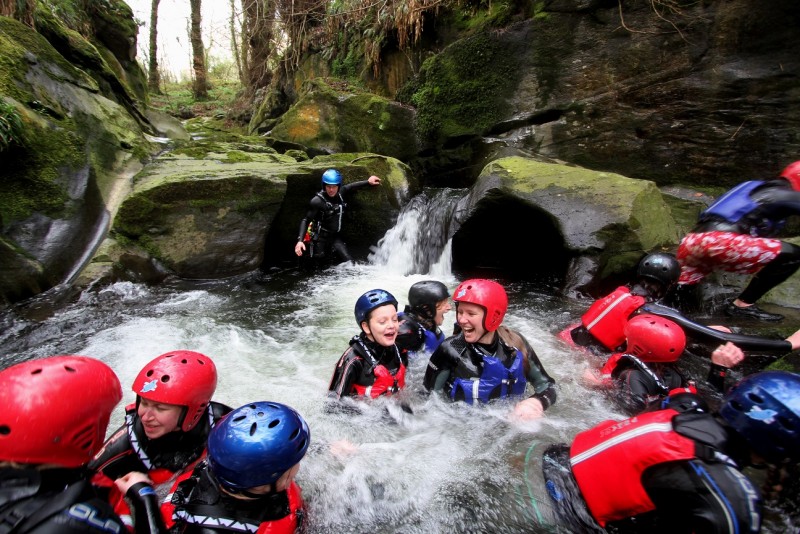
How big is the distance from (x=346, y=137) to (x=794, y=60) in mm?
8515

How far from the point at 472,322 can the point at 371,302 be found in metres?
0.75

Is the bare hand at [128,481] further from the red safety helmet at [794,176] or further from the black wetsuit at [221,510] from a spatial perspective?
the red safety helmet at [794,176]

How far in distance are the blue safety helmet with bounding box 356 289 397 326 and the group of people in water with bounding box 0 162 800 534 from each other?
1 cm

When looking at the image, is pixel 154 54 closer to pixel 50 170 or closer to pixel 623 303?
pixel 50 170

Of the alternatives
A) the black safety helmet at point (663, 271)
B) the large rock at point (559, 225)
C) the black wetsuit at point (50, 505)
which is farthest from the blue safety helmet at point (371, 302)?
the large rock at point (559, 225)

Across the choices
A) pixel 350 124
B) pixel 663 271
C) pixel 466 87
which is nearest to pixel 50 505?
pixel 663 271

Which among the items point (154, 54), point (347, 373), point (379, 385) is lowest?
point (379, 385)

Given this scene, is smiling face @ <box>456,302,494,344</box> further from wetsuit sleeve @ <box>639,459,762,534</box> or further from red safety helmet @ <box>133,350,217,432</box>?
red safety helmet @ <box>133,350,217,432</box>

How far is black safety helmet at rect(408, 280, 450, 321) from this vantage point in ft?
12.6

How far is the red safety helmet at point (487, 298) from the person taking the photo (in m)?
2.70

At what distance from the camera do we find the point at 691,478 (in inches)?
65.5

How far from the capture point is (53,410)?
1553 mm

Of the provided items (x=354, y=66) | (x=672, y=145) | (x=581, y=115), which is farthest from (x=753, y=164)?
(x=354, y=66)

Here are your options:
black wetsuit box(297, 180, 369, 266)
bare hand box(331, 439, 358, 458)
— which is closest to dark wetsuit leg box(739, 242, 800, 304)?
bare hand box(331, 439, 358, 458)
